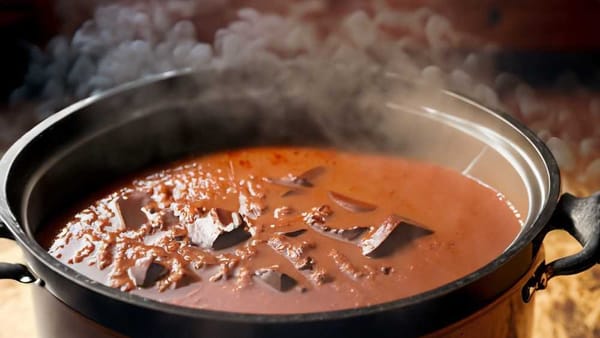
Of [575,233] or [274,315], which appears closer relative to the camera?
[274,315]

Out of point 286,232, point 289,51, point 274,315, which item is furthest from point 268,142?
point 289,51

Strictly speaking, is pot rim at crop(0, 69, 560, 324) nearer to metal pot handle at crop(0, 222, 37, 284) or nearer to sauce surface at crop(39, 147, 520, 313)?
metal pot handle at crop(0, 222, 37, 284)

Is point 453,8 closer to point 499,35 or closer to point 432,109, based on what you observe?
point 499,35

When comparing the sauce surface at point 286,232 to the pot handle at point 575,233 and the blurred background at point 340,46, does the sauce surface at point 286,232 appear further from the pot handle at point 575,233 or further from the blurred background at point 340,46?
the blurred background at point 340,46

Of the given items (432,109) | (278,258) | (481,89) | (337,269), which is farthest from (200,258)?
(481,89)

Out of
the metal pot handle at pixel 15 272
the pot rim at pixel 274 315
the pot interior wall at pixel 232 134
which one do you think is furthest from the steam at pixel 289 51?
the metal pot handle at pixel 15 272

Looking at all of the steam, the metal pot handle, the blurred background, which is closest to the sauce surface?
the metal pot handle

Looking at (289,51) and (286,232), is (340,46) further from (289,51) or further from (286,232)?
(286,232)
